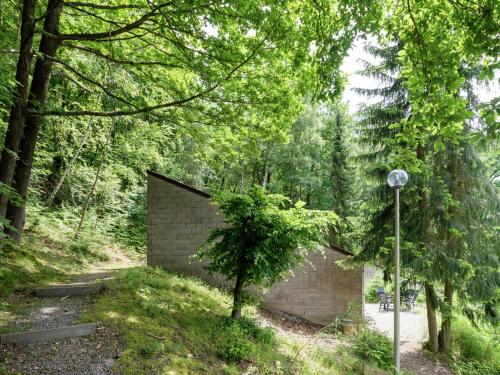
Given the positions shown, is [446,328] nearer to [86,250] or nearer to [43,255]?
[43,255]

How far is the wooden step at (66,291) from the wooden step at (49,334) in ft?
5.33

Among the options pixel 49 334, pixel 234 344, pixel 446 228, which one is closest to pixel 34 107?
pixel 49 334

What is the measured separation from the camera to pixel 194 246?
970cm

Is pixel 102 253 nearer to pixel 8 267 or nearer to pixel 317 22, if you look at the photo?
pixel 8 267

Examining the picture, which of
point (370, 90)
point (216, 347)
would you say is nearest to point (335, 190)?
point (370, 90)

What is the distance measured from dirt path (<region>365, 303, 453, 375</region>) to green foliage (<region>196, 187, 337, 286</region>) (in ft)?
16.7

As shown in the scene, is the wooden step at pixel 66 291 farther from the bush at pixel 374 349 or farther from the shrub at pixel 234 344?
the bush at pixel 374 349

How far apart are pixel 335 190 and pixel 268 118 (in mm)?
15900

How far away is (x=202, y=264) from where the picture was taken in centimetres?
969

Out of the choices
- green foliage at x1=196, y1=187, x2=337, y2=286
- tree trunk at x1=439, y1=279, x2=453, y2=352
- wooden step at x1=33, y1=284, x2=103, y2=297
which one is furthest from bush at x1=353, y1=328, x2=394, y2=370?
wooden step at x1=33, y1=284, x2=103, y2=297

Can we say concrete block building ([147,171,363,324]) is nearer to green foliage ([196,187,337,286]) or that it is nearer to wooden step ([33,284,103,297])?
green foliage ([196,187,337,286])

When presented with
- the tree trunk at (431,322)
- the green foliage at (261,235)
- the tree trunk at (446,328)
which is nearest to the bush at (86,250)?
the green foliage at (261,235)

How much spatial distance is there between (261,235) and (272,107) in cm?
241

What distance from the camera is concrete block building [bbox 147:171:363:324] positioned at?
966 cm
